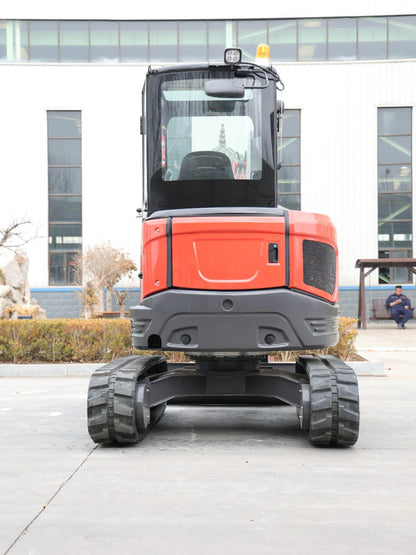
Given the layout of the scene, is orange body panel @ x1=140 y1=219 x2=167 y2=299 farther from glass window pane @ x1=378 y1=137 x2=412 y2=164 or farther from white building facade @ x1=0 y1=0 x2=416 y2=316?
glass window pane @ x1=378 y1=137 x2=412 y2=164

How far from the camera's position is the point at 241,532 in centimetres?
416

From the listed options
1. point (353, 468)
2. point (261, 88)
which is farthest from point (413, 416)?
point (261, 88)

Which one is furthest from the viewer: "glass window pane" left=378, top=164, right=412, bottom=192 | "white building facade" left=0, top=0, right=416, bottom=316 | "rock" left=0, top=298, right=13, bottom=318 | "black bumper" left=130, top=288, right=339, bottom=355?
"glass window pane" left=378, top=164, right=412, bottom=192

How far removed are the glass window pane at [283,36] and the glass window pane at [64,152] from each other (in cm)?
990

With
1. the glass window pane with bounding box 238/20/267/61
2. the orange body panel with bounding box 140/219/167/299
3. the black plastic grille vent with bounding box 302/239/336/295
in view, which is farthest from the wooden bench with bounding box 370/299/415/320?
the orange body panel with bounding box 140/219/167/299

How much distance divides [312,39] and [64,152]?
1229cm

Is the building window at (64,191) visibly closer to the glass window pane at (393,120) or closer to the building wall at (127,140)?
the building wall at (127,140)

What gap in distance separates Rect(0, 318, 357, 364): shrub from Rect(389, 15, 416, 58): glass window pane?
24301mm

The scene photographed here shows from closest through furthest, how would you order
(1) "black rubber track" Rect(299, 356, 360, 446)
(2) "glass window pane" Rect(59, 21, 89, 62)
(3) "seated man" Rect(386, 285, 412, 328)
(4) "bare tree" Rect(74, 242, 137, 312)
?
(1) "black rubber track" Rect(299, 356, 360, 446) → (3) "seated man" Rect(386, 285, 412, 328) → (4) "bare tree" Rect(74, 242, 137, 312) → (2) "glass window pane" Rect(59, 21, 89, 62)

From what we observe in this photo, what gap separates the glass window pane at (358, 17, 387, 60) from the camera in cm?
3438

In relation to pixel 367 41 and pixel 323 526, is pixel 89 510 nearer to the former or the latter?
pixel 323 526

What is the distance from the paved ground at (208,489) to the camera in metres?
4.05

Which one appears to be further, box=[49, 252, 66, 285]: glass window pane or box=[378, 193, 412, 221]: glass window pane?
box=[378, 193, 412, 221]: glass window pane

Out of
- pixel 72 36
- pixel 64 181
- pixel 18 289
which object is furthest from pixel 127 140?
pixel 18 289
